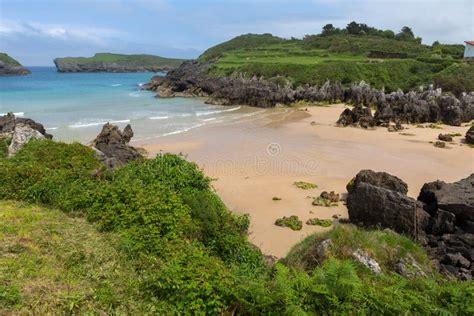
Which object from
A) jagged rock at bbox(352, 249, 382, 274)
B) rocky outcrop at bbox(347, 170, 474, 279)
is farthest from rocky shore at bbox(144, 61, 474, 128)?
jagged rock at bbox(352, 249, 382, 274)

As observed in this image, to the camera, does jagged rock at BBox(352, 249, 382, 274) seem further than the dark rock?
No

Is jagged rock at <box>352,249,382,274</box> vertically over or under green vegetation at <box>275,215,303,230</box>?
over

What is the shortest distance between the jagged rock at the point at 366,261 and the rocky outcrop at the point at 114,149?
9893 millimetres

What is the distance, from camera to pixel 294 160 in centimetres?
2292

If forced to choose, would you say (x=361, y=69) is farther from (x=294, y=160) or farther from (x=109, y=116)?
(x=294, y=160)

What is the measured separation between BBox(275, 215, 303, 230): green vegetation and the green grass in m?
7.11

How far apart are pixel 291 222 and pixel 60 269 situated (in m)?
8.71

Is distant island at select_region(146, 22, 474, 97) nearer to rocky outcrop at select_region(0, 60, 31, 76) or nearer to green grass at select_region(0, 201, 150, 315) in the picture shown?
green grass at select_region(0, 201, 150, 315)

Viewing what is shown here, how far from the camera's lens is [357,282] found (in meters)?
6.31

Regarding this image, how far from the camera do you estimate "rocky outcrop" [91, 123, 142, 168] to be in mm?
15500

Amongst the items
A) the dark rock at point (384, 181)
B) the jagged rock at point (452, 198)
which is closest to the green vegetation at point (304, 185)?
the dark rock at point (384, 181)

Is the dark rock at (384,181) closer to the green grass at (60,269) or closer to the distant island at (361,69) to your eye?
the green grass at (60,269)

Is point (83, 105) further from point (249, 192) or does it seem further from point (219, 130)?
point (249, 192)

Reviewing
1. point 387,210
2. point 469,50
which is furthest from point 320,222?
point 469,50
